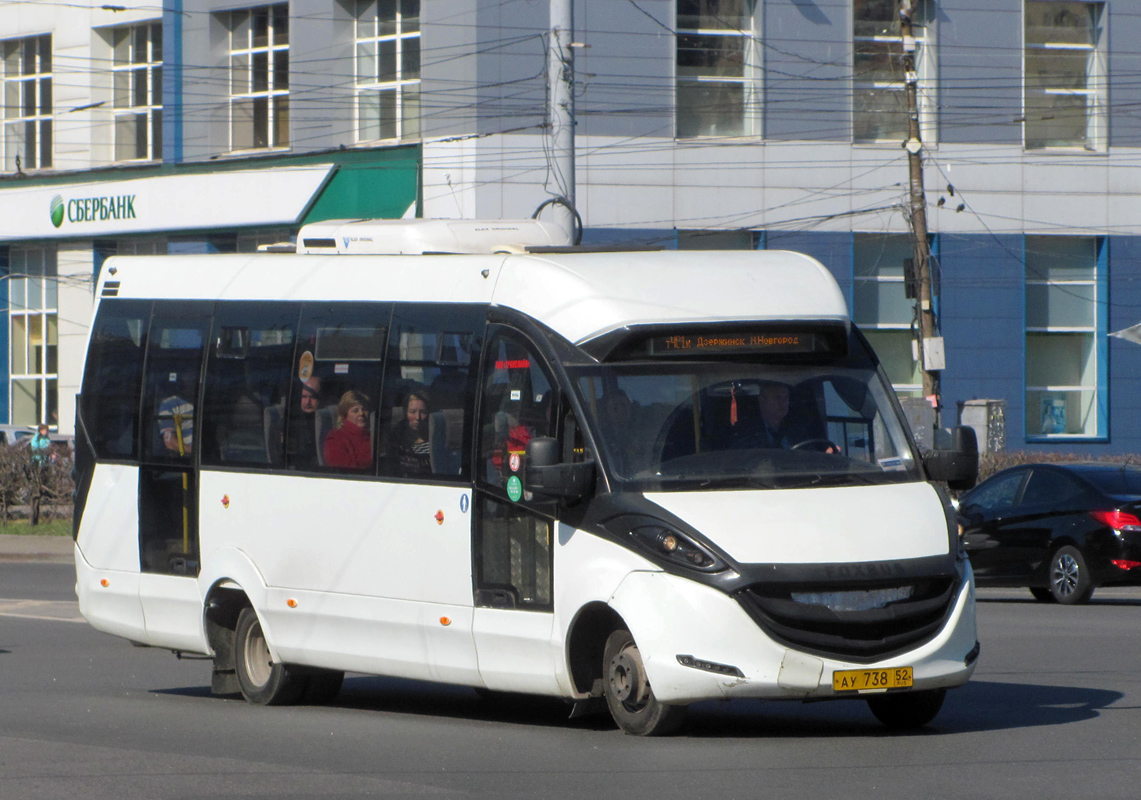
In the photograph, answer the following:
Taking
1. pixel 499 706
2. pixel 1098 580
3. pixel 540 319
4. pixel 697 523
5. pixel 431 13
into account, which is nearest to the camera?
pixel 697 523

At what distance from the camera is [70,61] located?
132ft

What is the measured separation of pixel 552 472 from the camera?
901 cm

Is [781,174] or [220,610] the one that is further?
[781,174]

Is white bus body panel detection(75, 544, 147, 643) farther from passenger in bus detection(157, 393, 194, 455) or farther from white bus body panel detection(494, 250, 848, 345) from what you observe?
white bus body panel detection(494, 250, 848, 345)

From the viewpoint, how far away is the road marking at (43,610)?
17156mm

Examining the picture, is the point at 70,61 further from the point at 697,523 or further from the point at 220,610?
the point at 697,523

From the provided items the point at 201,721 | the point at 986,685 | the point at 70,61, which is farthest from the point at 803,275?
the point at 70,61

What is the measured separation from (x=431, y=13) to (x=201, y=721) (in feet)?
81.6

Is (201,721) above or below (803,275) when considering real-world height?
below

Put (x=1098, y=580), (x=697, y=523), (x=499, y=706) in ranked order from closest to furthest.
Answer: (x=697, y=523) < (x=499, y=706) < (x=1098, y=580)

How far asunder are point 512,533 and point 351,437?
1.44 metres

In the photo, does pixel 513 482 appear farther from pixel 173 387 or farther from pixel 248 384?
pixel 173 387

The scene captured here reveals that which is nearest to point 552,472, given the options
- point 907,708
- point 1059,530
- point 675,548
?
point 675,548

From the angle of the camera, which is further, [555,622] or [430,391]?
[430,391]
